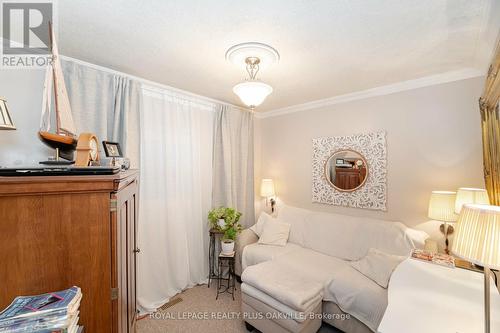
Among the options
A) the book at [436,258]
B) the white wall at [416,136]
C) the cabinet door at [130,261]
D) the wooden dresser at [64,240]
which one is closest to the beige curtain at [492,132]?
the white wall at [416,136]

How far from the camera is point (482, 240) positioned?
2.95ft

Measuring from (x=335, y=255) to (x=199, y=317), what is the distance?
1724mm

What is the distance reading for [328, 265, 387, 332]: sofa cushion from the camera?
70.3 inches

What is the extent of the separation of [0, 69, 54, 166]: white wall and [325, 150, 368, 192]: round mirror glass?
3.15 meters

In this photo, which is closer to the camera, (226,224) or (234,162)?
(226,224)

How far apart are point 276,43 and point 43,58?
199cm

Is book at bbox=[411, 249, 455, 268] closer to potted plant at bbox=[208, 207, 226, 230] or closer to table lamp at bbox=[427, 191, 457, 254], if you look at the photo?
table lamp at bbox=[427, 191, 457, 254]

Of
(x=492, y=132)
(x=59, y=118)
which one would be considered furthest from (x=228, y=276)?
(x=492, y=132)

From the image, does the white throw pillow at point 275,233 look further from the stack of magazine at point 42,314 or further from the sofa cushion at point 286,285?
the stack of magazine at point 42,314

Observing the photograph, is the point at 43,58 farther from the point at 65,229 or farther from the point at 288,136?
the point at 288,136

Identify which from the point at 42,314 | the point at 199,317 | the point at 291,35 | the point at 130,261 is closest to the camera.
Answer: the point at 42,314

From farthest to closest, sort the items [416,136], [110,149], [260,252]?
1. [260,252]
2. [416,136]
3. [110,149]

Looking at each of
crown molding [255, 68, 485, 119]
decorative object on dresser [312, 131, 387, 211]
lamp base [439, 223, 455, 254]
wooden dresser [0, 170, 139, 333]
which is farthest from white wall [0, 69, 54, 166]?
lamp base [439, 223, 455, 254]

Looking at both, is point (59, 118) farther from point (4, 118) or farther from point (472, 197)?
point (472, 197)
